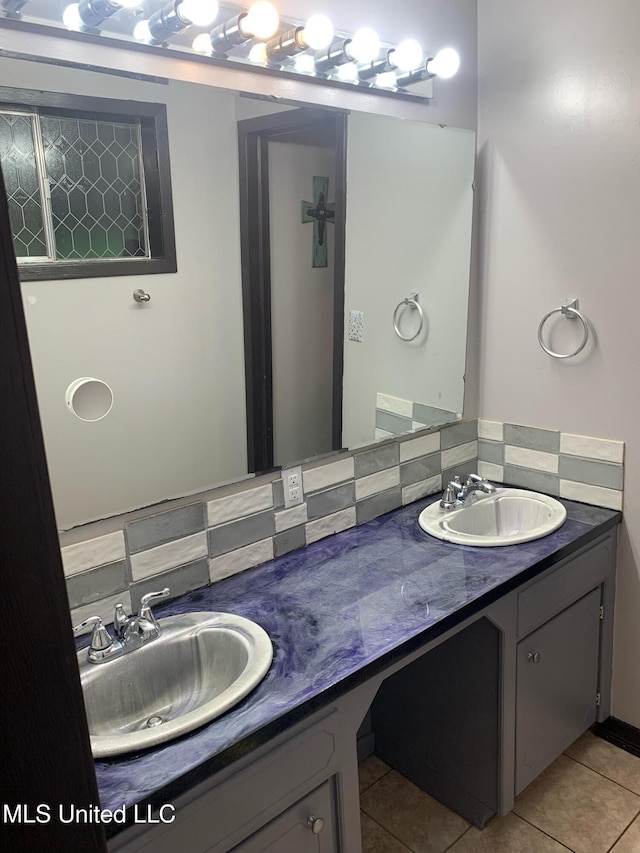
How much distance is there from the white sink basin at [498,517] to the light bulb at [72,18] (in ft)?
4.96

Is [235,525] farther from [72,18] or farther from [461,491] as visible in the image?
[72,18]

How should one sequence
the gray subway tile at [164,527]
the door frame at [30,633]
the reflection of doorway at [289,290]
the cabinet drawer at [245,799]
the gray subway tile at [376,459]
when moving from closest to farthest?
the door frame at [30,633], the cabinet drawer at [245,799], the gray subway tile at [164,527], the reflection of doorway at [289,290], the gray subway tile at [376,459]

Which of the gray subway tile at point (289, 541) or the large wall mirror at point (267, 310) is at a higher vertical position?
the large wall mirror at point (267, 310)

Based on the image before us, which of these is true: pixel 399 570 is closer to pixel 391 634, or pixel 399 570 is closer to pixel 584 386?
pixel 391 634

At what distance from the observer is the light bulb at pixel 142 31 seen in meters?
1.44

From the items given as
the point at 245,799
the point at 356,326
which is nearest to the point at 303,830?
the point at 245,799

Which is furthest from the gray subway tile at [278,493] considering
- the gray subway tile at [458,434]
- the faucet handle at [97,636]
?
the gray subway tile at [458,434]

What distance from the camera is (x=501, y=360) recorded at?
90.8 inches

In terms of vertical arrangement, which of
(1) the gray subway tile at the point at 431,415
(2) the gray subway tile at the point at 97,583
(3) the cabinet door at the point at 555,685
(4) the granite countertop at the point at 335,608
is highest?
(1) the gray subway tile at the point at 431,415

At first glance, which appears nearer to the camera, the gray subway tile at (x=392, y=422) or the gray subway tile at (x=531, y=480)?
the gray subway tile at (x=392, y=422)

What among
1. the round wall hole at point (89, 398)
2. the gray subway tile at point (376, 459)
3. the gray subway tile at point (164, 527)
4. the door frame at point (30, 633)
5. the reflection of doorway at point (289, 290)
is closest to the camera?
the door frame at point (30, 633)

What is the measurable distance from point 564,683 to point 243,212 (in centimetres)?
161

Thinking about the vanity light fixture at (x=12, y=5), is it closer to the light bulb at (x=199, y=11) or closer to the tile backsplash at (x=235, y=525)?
the light bulb at (x=199, y=11)

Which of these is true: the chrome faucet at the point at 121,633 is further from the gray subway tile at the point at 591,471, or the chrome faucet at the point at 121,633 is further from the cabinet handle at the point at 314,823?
the gray subway tile at the point at 591,471
